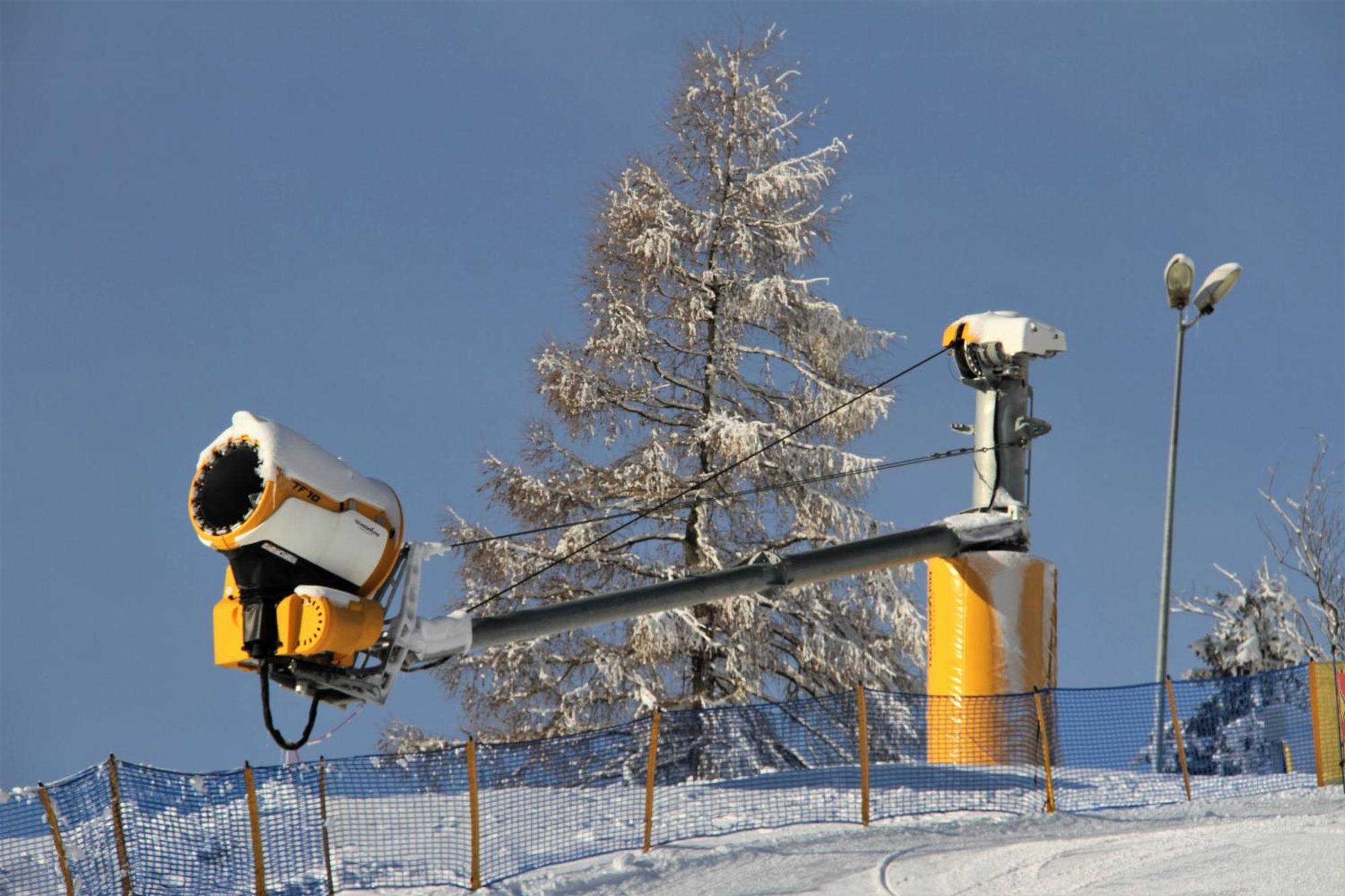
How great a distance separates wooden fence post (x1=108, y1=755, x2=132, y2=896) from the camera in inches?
567

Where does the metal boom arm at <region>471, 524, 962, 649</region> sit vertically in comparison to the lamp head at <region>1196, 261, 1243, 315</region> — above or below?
below

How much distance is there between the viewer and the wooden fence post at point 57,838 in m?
14.4

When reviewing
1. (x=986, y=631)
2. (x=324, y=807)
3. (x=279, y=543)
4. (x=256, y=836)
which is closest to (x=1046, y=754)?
(x=986, y=631)

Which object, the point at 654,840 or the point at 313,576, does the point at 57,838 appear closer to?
the point at 313,576

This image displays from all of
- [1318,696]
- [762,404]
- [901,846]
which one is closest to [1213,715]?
[1318,696]

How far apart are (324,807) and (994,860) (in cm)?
591

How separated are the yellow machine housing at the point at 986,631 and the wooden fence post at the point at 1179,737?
1.48m

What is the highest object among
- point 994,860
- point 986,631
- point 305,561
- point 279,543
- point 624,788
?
point 279,543

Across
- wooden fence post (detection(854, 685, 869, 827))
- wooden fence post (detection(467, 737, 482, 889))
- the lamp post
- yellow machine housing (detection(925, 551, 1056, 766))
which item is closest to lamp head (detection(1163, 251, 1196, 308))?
the lamp post

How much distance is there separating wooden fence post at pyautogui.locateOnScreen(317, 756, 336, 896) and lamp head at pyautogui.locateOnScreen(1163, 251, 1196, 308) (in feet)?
42.3

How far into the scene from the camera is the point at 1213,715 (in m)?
20.1

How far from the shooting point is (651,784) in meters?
16.4

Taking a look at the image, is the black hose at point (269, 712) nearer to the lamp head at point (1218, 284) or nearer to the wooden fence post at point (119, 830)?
the wooden fence post at point (119, 830)

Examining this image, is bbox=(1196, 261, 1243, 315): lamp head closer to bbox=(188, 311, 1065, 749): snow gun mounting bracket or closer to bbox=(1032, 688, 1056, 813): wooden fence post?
bbox=(1032, 688, 1056, 813): wooden fence post
